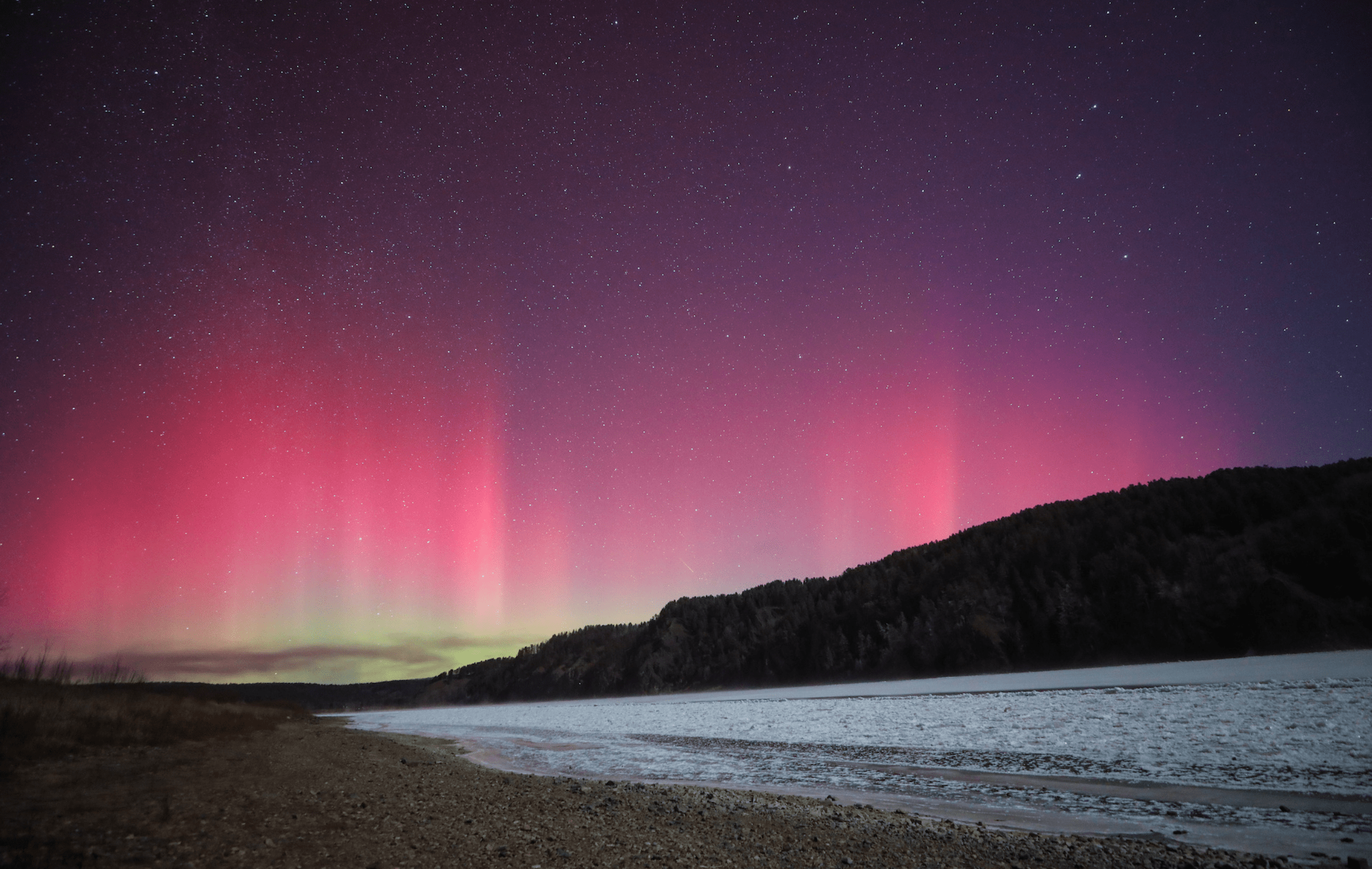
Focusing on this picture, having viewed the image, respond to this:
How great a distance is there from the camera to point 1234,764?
13.6 meters

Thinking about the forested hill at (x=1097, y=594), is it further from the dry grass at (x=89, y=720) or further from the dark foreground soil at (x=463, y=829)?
the dry grass at (x=89, y=720)

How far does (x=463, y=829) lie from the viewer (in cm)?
991

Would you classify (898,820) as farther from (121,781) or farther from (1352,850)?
(121,781)

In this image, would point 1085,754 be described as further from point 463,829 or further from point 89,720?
point 89,720

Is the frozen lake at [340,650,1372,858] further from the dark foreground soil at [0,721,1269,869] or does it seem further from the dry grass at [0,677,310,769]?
the dry grass at [0,677,310,769]

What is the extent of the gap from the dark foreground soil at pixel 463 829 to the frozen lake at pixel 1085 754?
5.67ft

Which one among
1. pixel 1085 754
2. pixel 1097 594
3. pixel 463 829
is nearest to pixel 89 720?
pixel 463 829

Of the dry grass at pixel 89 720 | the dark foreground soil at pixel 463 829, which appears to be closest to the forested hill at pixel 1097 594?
the dark foreground soil at pixel 463 829

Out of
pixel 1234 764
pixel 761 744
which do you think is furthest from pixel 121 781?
pixel 1234 764

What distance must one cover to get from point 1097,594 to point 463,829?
284 feet

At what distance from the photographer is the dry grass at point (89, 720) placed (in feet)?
51.8

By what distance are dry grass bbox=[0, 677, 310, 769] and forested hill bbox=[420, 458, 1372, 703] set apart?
79824mm

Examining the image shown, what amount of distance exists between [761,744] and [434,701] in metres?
171

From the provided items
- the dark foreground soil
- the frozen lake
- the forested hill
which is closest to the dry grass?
the dark foreground soil
